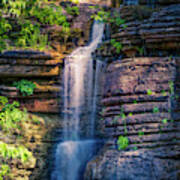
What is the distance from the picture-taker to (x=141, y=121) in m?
4.75

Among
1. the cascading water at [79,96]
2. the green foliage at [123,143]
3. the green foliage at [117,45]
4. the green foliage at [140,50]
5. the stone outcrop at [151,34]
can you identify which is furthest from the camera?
the cascading water at [79,96]

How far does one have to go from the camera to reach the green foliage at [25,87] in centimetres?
639

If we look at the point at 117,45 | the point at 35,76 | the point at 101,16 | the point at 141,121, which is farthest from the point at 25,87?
the point at 141,121

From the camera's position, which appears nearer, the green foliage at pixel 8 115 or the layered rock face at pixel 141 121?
the green foliage at pixel 8 115

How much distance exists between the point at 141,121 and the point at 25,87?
3.41 metres

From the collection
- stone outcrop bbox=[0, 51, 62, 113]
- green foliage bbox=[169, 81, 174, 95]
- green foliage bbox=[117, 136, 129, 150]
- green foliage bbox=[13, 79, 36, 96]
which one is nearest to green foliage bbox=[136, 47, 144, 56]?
green foliage bbox=[169, 81, 174, 95]

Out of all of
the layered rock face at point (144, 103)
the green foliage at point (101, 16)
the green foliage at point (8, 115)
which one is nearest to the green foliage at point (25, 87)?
the green foliage at point (8, 115)

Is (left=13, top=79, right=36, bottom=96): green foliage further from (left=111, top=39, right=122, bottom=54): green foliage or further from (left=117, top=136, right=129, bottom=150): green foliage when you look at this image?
(left=117, top=136, right=129, bottom=150): green foliage

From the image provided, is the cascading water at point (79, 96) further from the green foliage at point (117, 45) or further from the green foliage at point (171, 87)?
the green foliage at point (171, 87)

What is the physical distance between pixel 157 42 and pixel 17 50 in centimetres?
377

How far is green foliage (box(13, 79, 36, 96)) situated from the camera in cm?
639

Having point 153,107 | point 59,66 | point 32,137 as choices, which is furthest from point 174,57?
point 32,137

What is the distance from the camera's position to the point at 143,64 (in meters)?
5.27

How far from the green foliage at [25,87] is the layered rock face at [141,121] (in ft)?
7.45
